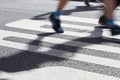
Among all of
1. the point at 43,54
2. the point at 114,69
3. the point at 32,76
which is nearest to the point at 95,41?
the point at 43,54

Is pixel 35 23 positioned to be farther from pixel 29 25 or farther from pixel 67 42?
pixel 67 42

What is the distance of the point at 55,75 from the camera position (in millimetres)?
4383

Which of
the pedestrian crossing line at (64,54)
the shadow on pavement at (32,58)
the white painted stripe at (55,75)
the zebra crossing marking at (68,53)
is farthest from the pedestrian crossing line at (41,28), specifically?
the white painted stripe at (55,75)

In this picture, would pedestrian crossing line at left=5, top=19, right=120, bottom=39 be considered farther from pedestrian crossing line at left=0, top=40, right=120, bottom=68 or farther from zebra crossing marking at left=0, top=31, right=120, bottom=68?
pedestrian crossing line at left=0, top=40, right=120, bottom=68

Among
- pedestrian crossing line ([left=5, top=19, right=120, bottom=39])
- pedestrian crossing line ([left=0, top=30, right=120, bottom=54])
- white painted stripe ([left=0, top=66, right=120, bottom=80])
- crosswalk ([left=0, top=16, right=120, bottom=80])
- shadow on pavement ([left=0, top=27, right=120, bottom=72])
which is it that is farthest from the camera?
pedestrian crossing line ([left=5, top=19, right=120, bottom=39])

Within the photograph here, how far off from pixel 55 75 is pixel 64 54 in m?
0.91

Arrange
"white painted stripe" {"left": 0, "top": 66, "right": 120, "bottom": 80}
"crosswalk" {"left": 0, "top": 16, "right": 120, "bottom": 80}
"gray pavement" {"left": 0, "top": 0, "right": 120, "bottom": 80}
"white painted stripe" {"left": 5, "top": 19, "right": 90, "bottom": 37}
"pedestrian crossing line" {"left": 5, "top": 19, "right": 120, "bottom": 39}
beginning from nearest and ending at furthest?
"white painted stripe" {"left": 0, "top": 66, "right": 120, "bottom": 80}
"crosswalk" {"left": 0, "top": 16, "right": 120, "bottom": 80}
"gray pavement" {"left": 0, "top": 0, "right": 120, "bottom": 80}
"pedestrian crossing line" {"left": 5, "top": 19, "right": 120, "bottom": 39}
"white painted stripe" {"left": 5, "top": 19, "right": 90, "bottom": 37}

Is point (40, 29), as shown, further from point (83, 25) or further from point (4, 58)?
point (4, 58)

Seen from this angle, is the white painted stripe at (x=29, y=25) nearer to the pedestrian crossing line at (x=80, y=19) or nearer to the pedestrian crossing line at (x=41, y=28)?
the pedestrian crossing line at (x=41, y=28)

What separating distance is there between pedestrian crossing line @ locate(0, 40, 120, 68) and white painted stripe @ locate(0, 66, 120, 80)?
426 millimetres

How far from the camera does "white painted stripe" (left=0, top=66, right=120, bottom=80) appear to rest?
429 cm

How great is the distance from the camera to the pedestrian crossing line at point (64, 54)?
4816 mm

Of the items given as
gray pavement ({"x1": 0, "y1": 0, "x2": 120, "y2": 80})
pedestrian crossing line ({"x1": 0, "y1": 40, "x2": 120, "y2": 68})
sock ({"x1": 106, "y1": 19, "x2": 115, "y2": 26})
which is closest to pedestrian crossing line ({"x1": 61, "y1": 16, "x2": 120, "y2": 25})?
gray pavement ({"x1": 0, "y1": 0, "x2": 120, "y2": 80})

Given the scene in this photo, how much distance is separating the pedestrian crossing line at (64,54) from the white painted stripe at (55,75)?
1.40 ft
